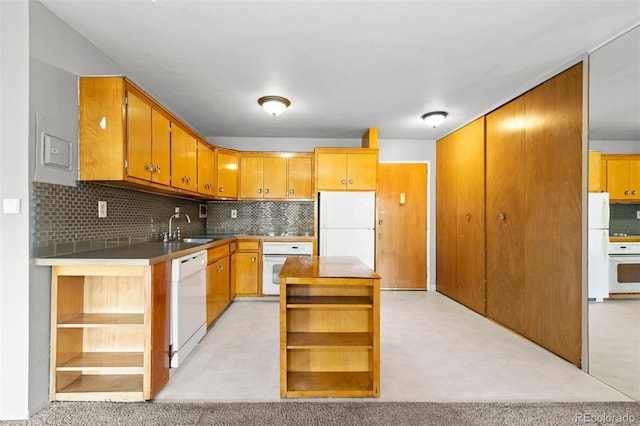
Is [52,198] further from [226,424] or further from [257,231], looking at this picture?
[257,231]

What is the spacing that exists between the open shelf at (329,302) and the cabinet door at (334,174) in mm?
2375

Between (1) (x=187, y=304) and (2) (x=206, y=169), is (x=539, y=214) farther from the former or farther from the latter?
(2) (x=206, y=169)

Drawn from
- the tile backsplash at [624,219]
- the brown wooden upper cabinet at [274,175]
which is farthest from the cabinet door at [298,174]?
the tile backsplash at [624,219]

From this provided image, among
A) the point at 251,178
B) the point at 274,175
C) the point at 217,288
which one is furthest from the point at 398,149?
the point at 217,288

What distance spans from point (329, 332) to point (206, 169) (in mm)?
2596

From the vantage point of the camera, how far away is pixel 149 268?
1.87m

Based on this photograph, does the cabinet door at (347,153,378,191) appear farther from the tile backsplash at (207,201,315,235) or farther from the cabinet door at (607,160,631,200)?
the cabinet door at (607,160,631,200)

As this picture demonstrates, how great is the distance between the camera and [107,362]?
1.94 metres

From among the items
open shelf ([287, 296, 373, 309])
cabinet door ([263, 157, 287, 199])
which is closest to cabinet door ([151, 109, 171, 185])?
open shelf ([287, 296, 373, 309])

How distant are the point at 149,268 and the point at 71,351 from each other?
783 millimetres

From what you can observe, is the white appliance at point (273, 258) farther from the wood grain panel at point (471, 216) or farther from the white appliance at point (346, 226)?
the wood grain panel at point (471, 216)

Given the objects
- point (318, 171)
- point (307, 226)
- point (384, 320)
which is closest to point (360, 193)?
point (318, 171)

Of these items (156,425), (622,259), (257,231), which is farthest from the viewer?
(257,231)

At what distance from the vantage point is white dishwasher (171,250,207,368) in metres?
2.17
